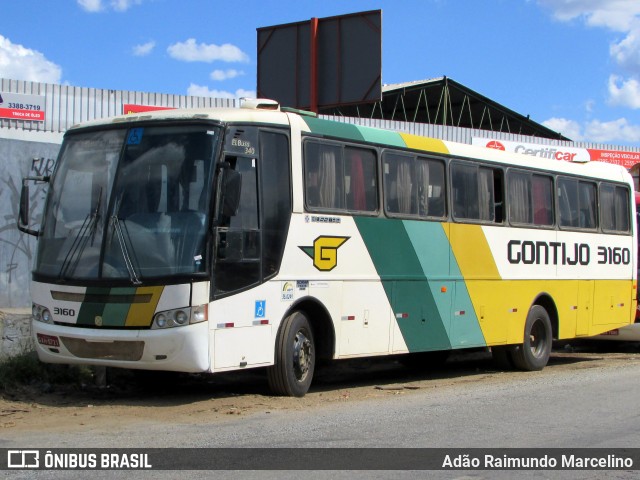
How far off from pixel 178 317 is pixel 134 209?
1316 mm

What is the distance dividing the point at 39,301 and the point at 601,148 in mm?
27381

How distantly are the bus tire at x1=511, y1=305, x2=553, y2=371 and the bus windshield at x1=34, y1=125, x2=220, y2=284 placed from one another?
7.41 metres

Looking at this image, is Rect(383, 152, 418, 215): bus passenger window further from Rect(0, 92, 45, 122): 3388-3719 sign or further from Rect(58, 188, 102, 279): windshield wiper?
Rect(0, 92, 45, 122): 3388-3719 sign

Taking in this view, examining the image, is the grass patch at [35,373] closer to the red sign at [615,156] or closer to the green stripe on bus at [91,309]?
the green stripe on bus at [91,309]

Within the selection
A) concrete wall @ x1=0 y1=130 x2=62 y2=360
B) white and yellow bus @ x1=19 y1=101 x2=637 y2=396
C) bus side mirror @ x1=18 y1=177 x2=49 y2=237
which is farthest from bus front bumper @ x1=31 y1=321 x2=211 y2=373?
concrete wall @ x1=0 y1=130 x2=62 y2=360

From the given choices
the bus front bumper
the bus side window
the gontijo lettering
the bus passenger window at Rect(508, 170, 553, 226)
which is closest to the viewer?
the bus front bumper

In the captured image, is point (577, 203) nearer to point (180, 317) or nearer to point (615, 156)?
point (180, 317)

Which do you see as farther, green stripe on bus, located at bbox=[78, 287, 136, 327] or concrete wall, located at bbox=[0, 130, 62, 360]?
concrete wall, located at bbox=[0, 130, 62, 360]

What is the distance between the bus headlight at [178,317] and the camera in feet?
31.3

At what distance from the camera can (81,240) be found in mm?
10125

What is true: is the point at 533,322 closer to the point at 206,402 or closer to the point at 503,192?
the point at 503,192

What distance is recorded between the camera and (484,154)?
1462cm

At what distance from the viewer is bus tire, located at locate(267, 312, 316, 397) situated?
418 inches

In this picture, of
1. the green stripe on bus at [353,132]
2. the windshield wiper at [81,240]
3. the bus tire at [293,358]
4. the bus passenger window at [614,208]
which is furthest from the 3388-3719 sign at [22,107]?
the bus passenger window at [614,208]
